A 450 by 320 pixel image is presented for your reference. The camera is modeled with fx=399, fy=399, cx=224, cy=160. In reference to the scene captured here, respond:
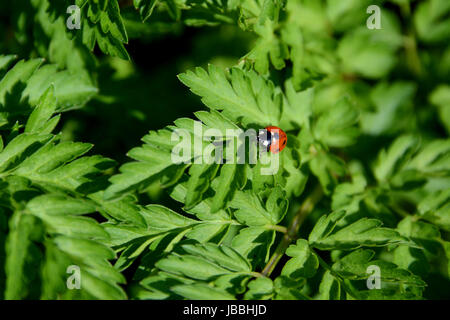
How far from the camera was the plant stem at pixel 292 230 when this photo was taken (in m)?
1.89

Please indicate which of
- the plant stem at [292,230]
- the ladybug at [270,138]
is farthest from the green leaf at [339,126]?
the ladybug at [270,138]

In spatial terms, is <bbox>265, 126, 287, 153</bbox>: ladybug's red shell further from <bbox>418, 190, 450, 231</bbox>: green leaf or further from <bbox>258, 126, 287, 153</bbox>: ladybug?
<bbox>418, 190, 450, 231</bbox>: green leaf

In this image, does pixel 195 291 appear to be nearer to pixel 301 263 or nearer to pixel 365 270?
pixel 301 263

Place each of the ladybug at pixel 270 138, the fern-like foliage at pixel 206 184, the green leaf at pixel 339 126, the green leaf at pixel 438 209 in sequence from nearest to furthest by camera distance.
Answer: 1. the fern-like foliage at pixel 206 184
2. the ladybug at pixel 270 138
3. the green leaf at pixel 438 209
4. the green leaf at pixel 339 126

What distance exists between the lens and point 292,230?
2107 mm

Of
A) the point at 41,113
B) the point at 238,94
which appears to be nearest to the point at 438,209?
the point at 238,94

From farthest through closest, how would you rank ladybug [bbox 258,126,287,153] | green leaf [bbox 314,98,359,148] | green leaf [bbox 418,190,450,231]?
1. green leaf [bbox 314,98,359,148]
2. green leaf [bbox 418,190,450,231]
3. ladybug [bbox 258,126,287,153]

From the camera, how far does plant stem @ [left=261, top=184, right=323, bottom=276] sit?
1.89m

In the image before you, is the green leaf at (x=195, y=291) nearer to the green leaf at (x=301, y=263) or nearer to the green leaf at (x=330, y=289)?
the green leaf at (x=301, y=263)

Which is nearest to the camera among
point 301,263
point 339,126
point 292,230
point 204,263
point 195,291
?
point 195,291

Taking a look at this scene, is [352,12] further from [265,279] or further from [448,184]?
[265,279]

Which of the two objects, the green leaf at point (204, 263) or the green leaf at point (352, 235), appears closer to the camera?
the green leaf at point (204, 263)

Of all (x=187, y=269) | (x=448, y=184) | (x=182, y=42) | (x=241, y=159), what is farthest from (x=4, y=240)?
(x=448, y=184)

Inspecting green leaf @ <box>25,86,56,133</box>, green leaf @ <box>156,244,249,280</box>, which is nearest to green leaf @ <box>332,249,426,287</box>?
green leaf @ <box>156,244,249,280</box>
